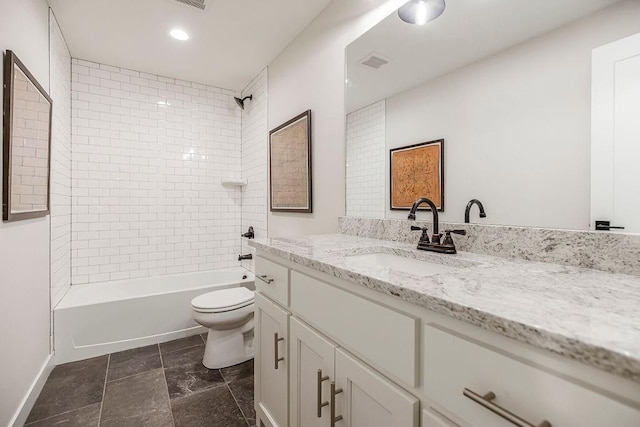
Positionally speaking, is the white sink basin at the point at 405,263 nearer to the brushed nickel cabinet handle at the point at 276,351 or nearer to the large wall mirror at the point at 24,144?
the brushed nickel cabinet handle at the point at 276,351

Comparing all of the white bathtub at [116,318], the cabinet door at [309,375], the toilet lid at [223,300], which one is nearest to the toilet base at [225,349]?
the toilet lid at [223,300]

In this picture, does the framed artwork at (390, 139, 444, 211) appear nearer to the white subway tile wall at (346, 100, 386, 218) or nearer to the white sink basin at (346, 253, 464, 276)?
the white subway tile wall at (346, 100, 386, 218)

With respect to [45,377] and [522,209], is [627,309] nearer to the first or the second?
[522,209]

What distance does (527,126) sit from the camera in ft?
3.50

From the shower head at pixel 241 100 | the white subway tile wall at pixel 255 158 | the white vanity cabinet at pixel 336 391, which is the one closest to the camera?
the white vanity cabinet at pixel 336 391

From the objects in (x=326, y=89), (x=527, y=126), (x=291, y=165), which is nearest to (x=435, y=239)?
(x=527, y=126)

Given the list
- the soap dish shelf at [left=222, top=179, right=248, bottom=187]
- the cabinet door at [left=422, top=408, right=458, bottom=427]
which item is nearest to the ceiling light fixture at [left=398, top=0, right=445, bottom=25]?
the cabinet door at [left=422, top=408, right=458, bottom=427]

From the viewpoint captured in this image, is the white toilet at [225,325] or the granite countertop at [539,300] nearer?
the granite countertop at [539,300]

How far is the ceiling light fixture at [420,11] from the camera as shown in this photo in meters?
1.38

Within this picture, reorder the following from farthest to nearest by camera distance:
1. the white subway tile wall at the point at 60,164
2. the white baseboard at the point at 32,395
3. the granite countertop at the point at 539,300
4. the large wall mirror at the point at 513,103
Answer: the white subway tile wall at the point at 60,164 < the white baseboard at the point at 32,395 < the large wall mirror at the point at 513,103 < the granite countertop at the point at 539,300

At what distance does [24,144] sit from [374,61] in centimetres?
197

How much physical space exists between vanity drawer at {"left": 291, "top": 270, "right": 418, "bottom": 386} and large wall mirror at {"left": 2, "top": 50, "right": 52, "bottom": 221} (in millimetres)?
1501

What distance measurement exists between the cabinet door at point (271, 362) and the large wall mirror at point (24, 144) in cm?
129

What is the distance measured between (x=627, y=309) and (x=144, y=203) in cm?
358
